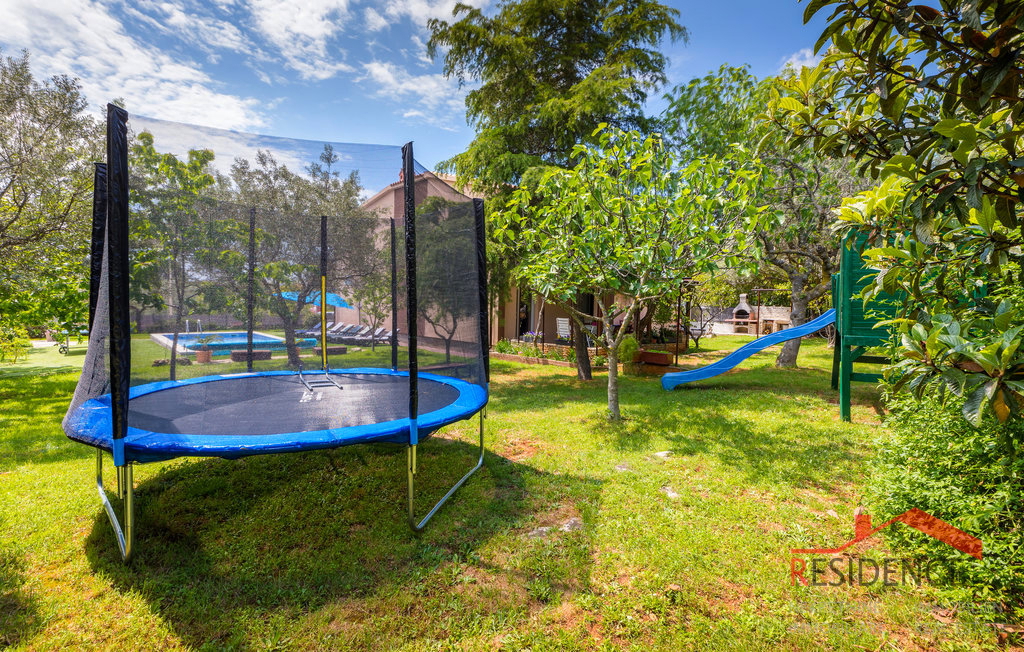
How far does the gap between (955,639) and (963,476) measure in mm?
582

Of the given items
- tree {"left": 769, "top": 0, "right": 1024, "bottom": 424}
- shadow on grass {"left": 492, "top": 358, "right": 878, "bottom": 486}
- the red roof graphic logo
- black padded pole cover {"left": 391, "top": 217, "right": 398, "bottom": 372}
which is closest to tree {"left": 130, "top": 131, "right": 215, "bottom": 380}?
black padded pole cover {"left": 391, "top": 217, "right": 398, "bottom": 372}

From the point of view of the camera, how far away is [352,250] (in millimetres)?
4500

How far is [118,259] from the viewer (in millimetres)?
1709

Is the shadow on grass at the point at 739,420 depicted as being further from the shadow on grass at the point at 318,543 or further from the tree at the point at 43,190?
the tree at the point at 43,190

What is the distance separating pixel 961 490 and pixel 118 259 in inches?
131

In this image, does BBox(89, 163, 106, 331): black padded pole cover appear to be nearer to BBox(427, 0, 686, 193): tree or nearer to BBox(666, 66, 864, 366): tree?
BBox(427, 0, 686, 193): tree

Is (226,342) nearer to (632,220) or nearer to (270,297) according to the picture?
(270,297)

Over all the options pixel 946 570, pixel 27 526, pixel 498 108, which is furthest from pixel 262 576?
pixel 498 108

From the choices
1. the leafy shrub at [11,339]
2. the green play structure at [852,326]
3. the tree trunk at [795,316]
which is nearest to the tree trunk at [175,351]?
the leafy shrub at [11,339]

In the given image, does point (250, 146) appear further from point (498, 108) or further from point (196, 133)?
point (498, 108)

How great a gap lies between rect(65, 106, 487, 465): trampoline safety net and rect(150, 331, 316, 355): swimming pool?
1cm

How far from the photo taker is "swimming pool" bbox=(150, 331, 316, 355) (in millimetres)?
3232

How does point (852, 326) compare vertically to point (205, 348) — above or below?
above

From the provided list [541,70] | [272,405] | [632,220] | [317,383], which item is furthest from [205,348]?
[541,70]
